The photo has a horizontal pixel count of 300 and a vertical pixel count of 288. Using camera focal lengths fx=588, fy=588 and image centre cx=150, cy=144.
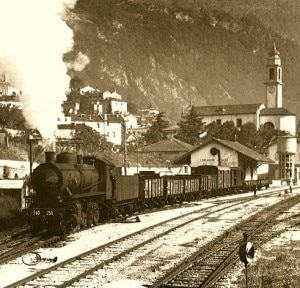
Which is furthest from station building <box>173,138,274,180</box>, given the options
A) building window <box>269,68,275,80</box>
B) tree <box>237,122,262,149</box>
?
building window <box>269,68,275,80</box>

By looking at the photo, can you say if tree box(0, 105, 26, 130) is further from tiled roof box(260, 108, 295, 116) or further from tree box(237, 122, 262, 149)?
tiled roof box(260, 108, 295, 116)

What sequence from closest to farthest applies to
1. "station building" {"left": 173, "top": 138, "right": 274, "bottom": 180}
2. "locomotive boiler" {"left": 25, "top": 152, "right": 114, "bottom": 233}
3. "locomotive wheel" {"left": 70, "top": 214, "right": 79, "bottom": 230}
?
1. "locomotive boiler" {"left": 25, "top": 152, "right": 114, "bottom": 233}
2. "locomotive wheel" {"left": 70, "top": 214, "right": 79, "bottom": 230}
3. "station building" {"left": 173, "top": 138, "right": 274, "bottom": 180}

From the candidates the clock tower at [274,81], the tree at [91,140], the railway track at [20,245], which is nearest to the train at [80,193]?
the railway track at [20,245]

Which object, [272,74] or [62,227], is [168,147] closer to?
[272,74]

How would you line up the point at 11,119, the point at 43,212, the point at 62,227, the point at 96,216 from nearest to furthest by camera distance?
1. the point at 43,212
2. the point at 62,227
3. the point at 96,216
4. the point at 11,119

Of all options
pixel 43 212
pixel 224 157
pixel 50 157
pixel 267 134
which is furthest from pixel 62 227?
pixel 267 134

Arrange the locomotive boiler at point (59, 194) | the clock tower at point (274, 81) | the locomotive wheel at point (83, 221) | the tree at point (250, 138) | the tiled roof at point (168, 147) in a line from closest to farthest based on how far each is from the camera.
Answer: the locomotive boiler at point (59, 194), the locomotive wheel at point (83, 221), the tiled roof at point (168, 147), the tree at point (250, 138), the clock tower at point (274, 81)

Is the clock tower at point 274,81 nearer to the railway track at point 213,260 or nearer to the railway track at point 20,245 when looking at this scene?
the railway track at point 213,260
